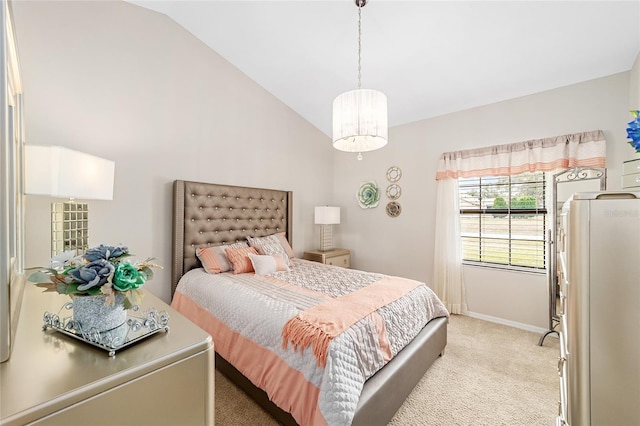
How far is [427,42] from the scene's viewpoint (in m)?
2.43

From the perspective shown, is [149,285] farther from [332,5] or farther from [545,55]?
[545,55]

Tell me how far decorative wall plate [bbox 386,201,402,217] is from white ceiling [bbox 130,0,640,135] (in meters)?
1.37

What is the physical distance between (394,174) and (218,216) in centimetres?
247

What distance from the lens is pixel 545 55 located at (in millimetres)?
2402

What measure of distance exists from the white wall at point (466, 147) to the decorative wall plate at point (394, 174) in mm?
63

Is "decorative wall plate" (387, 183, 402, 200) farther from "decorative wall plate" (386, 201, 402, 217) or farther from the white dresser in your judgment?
the white dresser

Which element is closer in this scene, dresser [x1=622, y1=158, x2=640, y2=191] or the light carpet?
dresser [x1=622, y1=158, x2=640, y2=191]

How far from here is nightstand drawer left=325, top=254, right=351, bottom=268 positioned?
3875 mm

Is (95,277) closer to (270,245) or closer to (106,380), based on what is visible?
(106,380)

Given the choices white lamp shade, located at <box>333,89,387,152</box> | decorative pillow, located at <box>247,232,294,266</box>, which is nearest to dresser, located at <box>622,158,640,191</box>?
white lamp shade, located at <box>333,89,387,152</box>

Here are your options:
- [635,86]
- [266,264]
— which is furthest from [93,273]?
[635,86]

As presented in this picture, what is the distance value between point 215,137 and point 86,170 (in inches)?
63.4

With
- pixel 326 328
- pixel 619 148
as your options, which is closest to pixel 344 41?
pixel 326 328

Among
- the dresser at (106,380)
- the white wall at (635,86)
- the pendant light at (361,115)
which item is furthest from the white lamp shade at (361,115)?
the white wall at (635,86)
